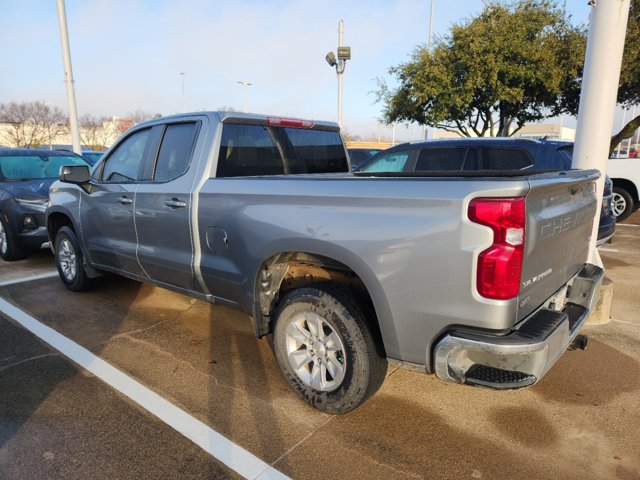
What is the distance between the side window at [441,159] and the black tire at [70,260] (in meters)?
4.45

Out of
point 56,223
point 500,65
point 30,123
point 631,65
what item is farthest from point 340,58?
point 30,123

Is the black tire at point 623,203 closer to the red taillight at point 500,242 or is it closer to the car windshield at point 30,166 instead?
the red taillight at point 500,242

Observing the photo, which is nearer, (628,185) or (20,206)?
(20,206)

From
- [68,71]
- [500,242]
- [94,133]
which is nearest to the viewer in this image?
[500,242]

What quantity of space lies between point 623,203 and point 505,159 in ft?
18.7

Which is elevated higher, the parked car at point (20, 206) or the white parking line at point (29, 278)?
the parked car at point (20, 206)

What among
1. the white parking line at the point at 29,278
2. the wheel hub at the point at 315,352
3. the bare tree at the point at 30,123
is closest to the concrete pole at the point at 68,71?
the white parking line at the point at 29,278

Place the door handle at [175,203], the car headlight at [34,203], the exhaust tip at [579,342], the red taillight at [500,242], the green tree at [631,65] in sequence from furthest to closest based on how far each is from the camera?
the green tree at [631,65] < the car headlight at [34,203] < the door handle at [175,203] < the exhaust tip at [579,342] < the red taillight at [500,242]

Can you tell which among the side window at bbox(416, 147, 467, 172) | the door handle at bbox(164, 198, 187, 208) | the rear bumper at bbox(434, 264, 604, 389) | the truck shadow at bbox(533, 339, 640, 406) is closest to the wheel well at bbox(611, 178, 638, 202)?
the side window at bbox(416, 147, 467, 172)

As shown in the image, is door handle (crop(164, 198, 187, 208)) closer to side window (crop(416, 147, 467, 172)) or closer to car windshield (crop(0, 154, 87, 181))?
side window (crop(416, 147, 467, 172))

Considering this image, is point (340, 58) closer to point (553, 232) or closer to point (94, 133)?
point (553, 232)

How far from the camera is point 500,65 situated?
49.3 ft

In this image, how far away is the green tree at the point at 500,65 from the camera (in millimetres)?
14758

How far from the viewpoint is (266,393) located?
3191 mm
